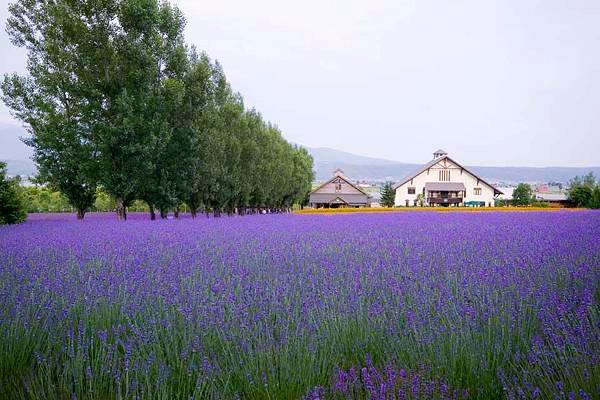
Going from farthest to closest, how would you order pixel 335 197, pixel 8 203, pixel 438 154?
pixel 335 197 → pixel 438 154 → pixel 8 203

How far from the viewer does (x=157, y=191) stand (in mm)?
22641

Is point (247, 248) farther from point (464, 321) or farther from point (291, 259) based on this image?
point (464, 321)

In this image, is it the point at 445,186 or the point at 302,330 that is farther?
the point at 445,186

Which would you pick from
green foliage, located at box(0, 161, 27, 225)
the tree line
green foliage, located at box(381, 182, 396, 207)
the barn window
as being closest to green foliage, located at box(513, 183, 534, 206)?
the barn window

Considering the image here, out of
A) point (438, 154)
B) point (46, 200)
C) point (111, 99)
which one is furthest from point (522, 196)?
point (111, 99)

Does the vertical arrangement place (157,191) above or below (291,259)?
above

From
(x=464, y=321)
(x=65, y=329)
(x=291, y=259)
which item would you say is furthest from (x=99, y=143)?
(x=464, y=321)

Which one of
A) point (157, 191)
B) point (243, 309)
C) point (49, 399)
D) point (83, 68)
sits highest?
point (83, 68)

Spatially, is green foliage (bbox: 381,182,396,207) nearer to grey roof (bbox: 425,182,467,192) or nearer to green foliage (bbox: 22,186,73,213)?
grey roof (bbox: 425,182,467,192)

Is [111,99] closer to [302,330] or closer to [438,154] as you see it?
[302,330]

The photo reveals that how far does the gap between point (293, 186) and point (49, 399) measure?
58445 mm

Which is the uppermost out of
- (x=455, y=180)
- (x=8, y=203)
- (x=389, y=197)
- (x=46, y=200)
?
(x=455, y=180)

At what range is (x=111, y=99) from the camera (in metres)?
19.3

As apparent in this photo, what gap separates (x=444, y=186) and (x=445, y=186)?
0.56 ft
